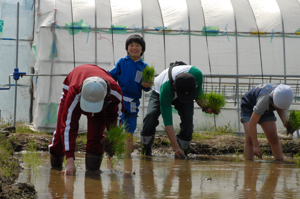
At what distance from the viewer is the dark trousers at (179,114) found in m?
6.04

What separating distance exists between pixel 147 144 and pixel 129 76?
41.7 inches

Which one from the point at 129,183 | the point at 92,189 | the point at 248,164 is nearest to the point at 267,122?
the point at 248,164

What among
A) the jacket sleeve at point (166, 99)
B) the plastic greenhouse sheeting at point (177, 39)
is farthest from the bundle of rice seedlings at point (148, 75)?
the plastic greenhouse sheeting at point (177, 39)

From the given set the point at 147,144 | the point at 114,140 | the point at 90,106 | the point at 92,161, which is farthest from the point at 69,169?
the point at 147,144

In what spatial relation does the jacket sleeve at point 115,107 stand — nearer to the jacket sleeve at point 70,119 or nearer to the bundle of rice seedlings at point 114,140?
the bundle of rice seedlings at point 114,140

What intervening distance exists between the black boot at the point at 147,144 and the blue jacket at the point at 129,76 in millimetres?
655

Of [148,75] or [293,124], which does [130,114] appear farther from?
[293,124]

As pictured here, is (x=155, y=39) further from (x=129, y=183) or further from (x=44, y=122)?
(x=129, y=183)

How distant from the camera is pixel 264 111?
17.7 feet

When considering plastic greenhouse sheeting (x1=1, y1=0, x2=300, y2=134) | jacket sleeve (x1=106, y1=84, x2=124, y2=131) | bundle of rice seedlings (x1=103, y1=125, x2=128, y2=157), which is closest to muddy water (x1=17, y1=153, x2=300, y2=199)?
bundle of rice seedlings (x1=103, y1=125, x2=128, y2=157)

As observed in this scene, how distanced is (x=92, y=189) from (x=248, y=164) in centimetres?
257

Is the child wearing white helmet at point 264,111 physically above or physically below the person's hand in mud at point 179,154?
above

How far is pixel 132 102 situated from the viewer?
585 centimetres

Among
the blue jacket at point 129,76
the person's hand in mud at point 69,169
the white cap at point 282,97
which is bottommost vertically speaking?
the person's hand in mud at point 69,169
